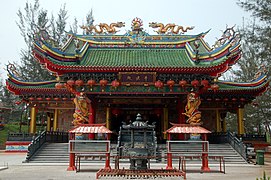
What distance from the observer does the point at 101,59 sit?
765 inches

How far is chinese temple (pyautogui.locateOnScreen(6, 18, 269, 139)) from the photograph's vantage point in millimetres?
17156

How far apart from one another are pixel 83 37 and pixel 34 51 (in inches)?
175

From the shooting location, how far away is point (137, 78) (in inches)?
698

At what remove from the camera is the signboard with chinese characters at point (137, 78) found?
57.8ft

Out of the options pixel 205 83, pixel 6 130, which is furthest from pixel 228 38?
pixel 6 130

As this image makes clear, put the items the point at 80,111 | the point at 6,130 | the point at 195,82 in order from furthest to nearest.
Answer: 1. the point at 6,130
2. the point at 195,82
3. the point at 80,111

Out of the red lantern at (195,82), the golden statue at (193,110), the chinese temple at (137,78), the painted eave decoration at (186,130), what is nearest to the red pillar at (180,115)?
the chinese temple at (137,78)

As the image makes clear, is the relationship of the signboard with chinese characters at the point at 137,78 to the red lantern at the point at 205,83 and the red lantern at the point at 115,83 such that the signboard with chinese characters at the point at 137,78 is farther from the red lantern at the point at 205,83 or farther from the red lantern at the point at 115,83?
the red lantern at the point at 205,83

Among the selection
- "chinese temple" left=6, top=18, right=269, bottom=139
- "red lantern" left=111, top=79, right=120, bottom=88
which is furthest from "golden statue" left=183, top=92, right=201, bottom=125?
"red lantern" left=111, top=79, right=120, bottom=88

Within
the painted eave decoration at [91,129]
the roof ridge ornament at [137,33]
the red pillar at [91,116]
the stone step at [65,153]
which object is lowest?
the stone step at [65,153]

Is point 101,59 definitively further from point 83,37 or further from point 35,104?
point 35,104

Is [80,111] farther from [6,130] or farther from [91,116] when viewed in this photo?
[6,130]

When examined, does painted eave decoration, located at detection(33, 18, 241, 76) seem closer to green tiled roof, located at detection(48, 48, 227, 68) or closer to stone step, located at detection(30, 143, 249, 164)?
green tiled roof, located at detection(48, 48, 227, 68)

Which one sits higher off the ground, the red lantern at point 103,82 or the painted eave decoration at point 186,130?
the red lantern at point 103,82
